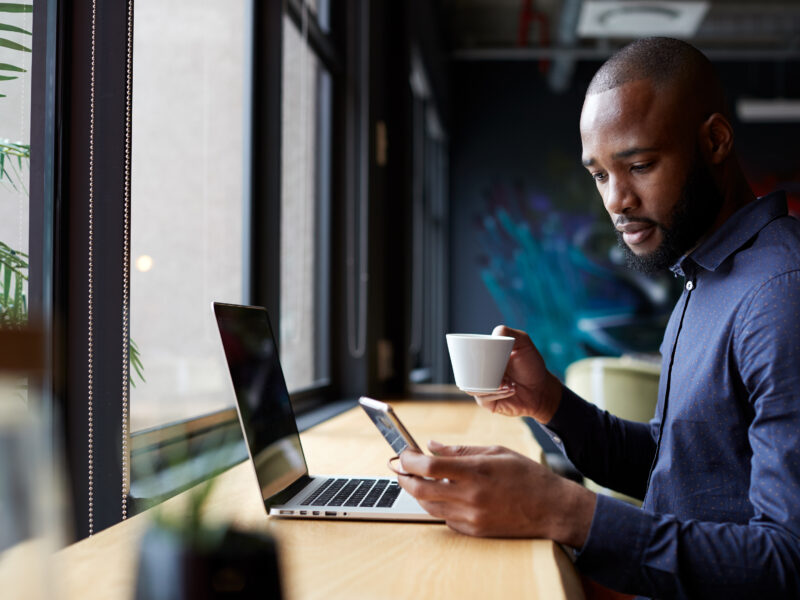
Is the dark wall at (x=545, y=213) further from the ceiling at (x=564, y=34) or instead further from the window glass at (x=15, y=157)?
the window glass at (x=15, y=157)

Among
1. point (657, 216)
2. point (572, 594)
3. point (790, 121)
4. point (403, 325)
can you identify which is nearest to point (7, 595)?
point (572, 594)

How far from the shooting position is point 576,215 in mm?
6137

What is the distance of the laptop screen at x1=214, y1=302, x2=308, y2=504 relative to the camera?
885 millimetres

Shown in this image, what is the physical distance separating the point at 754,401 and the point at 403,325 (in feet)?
7.31

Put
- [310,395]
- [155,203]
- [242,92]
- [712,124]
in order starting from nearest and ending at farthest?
[712,124] → [155,203] → [242,92] → [310,395]

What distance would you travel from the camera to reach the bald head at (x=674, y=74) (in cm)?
103

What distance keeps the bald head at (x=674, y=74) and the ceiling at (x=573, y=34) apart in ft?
15.0

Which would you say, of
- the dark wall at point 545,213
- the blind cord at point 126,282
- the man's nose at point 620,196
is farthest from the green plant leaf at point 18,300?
the dark wall at point 545,213

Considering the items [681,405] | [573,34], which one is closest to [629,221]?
[681,405]

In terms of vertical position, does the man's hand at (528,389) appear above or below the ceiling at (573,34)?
below

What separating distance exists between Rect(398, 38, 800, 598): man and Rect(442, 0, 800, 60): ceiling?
15.3 ft

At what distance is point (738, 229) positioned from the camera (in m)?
0.99

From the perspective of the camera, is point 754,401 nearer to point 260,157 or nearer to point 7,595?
point 7,595

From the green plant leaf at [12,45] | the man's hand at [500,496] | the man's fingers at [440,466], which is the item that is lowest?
the man's hand at [500,496]
